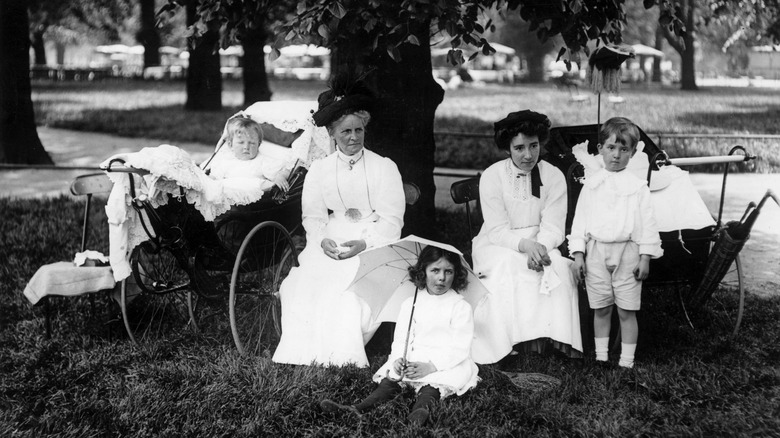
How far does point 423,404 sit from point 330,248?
1.22 meters

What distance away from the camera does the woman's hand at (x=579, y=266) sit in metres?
4.71

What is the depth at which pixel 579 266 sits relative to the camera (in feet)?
15.4

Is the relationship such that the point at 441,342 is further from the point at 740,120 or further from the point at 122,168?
the point at 740,120

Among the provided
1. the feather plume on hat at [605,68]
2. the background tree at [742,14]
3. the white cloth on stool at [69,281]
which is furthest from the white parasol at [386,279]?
the background tree at [742,14]

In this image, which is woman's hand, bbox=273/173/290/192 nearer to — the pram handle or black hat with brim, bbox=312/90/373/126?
black hat with brim, bbox=312/90/373/126

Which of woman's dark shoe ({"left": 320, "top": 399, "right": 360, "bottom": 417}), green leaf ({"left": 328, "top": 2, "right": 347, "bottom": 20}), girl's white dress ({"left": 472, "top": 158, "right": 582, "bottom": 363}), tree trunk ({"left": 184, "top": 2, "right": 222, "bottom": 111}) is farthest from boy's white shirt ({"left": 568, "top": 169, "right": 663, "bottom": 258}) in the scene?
tree trunk ({"left": 184, "top": 2, "right": 222, "bottom": 111})

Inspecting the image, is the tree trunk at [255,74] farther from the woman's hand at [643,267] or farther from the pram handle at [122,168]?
the woman's hand at [643,267]

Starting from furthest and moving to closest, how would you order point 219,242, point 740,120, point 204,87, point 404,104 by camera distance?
point 204,87
point 740,120
point 404,104
point 219,242

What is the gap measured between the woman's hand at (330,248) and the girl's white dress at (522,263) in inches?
33.6

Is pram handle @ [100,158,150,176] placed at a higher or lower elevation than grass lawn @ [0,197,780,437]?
higher

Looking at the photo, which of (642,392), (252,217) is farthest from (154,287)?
(642,392)

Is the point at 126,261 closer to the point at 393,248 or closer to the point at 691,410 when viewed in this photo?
the point at 393,248

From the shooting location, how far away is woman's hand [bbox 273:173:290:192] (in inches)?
204

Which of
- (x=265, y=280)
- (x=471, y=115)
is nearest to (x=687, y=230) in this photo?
(x=265, y=280)
